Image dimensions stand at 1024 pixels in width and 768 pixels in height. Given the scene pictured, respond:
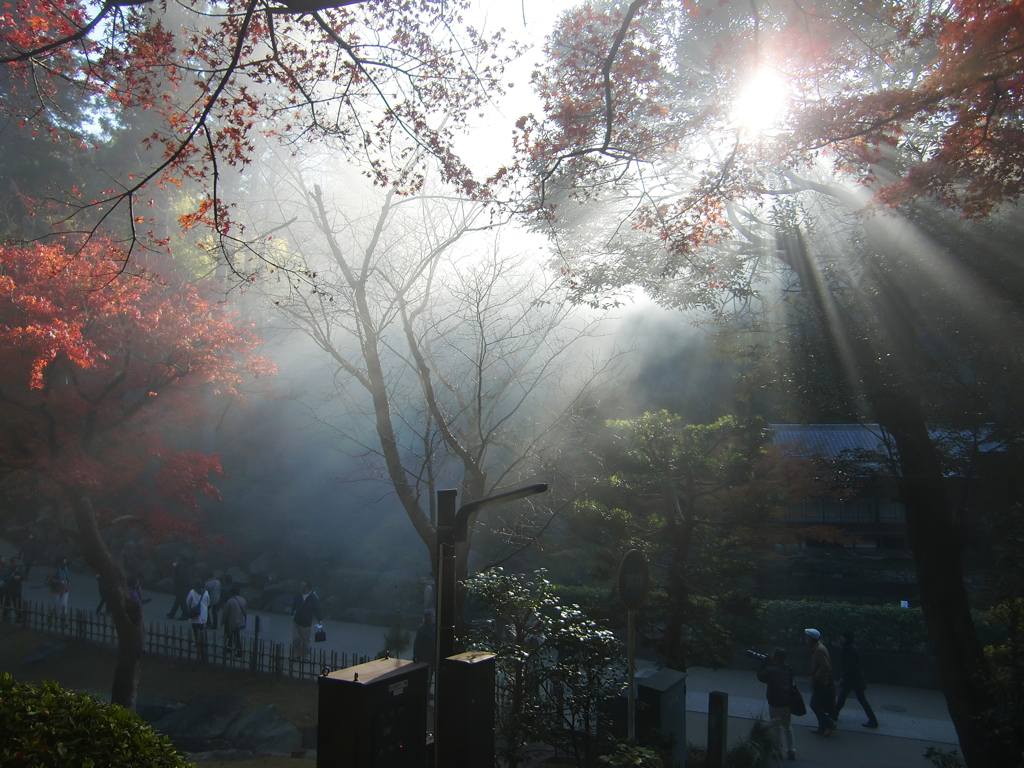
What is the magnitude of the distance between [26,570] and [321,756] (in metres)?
17.1

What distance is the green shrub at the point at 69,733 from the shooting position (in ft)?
8.60

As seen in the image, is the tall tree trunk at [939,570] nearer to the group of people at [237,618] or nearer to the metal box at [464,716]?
the metal box at [464,716]

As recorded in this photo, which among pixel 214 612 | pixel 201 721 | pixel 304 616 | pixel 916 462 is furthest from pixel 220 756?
pixel 916 462

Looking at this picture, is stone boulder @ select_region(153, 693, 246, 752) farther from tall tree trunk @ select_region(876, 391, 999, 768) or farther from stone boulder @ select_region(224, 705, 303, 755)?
tall tree trunk @ select_region(876, 391, 999, 768)

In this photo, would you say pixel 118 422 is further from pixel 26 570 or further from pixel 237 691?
pixel 26 570

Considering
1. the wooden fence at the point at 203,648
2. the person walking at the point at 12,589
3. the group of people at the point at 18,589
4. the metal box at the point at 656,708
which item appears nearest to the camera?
the metal box at the point at 656,708

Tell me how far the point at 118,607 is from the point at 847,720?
1003 centimetres

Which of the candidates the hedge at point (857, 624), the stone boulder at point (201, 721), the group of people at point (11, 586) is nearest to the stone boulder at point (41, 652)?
the group of people at point (11, 586)

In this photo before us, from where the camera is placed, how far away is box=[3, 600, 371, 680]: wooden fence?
10211 mm

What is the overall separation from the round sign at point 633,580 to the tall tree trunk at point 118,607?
703 cm

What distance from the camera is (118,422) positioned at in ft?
32.3

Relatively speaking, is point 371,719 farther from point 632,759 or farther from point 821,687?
point 821,687

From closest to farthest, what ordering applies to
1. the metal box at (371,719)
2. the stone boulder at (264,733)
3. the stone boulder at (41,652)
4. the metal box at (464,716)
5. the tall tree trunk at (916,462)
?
the metal box at (371,719) → the metal box at (464,716) → the tall tree trunk at (916,462) → the stone boulder at (264,733) → the stone boulder at (41,652)

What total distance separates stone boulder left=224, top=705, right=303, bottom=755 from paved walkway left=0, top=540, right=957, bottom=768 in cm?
372
